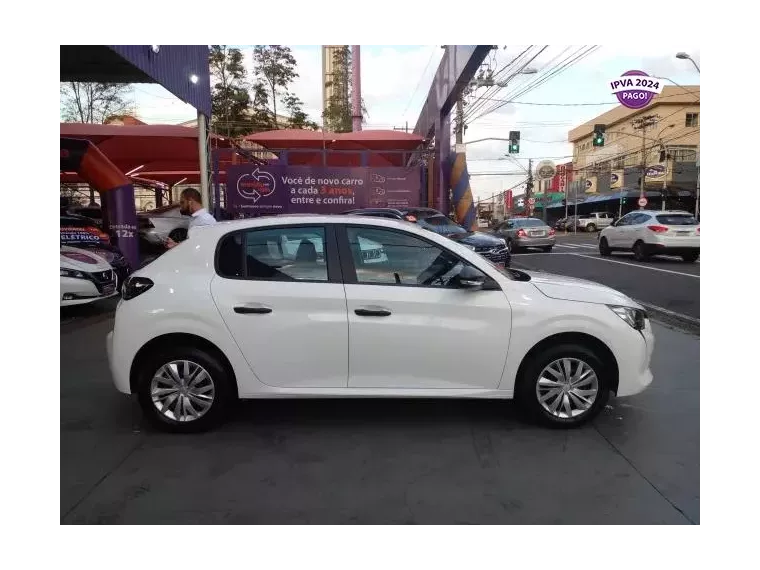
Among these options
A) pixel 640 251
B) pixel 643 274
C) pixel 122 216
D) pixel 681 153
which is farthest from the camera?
pixel 681 153

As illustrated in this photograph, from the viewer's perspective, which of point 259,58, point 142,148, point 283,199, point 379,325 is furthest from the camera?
point 259,58

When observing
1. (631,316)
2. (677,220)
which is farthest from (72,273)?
(677,220)

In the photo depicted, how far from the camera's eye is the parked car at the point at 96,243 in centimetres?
914

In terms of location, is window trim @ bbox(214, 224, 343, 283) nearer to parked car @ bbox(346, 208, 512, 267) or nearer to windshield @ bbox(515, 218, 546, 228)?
parked car @ bbox(346, 208, 512, 267)

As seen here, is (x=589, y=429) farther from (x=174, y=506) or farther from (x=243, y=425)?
(x=174, y=506)

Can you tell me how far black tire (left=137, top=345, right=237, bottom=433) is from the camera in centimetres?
401

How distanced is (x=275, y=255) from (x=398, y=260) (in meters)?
0.89

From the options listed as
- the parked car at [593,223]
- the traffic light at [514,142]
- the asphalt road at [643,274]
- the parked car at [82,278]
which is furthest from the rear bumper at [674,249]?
the parked car at [593,223]

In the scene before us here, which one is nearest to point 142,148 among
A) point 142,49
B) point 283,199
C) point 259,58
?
point 259,58

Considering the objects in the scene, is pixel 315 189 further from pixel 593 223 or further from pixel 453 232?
pixel 593 223

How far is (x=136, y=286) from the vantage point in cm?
406

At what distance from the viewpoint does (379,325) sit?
394 cm
